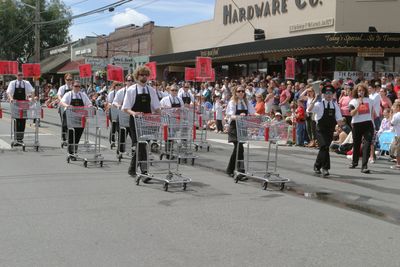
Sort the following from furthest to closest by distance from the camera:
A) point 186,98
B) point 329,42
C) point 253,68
Result: point 253,68, point 329,42, point 186,98

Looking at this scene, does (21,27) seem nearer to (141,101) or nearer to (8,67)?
(8,67)

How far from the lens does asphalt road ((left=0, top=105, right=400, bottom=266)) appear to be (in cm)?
577

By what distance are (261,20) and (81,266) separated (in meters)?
26.0

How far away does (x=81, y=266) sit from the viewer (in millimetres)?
5387

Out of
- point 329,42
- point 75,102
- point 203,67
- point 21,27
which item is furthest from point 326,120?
point 21,27

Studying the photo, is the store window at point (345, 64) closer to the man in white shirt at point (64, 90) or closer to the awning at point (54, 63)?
the man in white shirt at point (64, 90)

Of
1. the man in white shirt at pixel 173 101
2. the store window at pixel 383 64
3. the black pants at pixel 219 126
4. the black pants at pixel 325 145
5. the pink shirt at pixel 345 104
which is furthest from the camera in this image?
the store window at pixel 383 64

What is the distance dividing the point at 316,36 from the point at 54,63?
157 feet

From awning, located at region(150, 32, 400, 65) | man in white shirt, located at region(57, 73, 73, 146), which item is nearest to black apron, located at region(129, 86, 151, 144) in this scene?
man in white shirt, located at region(57, 73, 73, 146)

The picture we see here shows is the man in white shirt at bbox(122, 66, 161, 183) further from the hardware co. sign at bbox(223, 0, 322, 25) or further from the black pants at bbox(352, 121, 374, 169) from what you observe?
the hardware co. sign at bbox(223, 0, 322, 25)

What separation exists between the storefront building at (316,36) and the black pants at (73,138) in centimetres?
1286

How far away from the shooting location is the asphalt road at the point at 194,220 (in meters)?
5.77

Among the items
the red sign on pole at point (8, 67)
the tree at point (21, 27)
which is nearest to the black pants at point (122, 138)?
the red sign on pole at point (8, 67)

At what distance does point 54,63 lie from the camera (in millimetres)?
65062
